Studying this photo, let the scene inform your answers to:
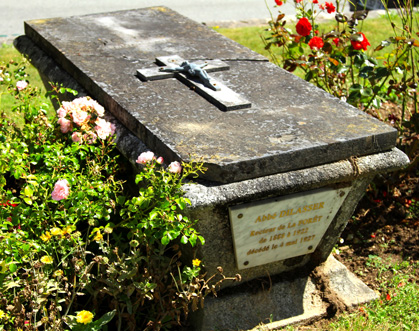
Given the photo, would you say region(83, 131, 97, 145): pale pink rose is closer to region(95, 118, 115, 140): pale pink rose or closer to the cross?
region(95, 118, 115, 140): pale pink rose

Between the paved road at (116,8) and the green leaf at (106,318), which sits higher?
the green leaf at (106,318)

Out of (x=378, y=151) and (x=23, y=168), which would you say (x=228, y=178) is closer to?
(x=378, y=151)

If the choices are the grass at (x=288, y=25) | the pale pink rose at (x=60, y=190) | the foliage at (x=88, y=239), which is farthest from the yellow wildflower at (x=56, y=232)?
the grass at (x=288, y=25)

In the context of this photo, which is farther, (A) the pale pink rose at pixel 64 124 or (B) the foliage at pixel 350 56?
(B) the foliage at pixel 350 56

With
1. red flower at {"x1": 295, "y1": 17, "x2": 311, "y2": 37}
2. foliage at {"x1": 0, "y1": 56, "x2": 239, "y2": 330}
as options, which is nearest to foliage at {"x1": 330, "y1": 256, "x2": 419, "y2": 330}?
foliage at {"x1": 0, "y1": 56, "x2": 239, "y2": 330}

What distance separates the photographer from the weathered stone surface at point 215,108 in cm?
250

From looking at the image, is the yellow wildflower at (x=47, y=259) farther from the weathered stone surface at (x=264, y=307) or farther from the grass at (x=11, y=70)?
the grass at (x=11, y=70)

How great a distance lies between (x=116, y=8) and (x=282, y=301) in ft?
19.7

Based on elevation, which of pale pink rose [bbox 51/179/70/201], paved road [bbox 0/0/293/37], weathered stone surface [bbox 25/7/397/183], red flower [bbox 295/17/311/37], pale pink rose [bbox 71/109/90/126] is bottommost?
paved road [bbox 0/0/293/37]

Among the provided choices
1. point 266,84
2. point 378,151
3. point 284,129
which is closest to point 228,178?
point 284,129

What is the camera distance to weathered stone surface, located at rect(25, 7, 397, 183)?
2504mm

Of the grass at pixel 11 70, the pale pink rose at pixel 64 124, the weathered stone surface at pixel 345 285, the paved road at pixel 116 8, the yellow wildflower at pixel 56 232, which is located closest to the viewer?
the yellow wildflower at pixel 56 232

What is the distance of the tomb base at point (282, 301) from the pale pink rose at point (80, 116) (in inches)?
41.3

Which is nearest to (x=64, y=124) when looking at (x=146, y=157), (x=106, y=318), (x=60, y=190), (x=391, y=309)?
(x=60, y=190)
